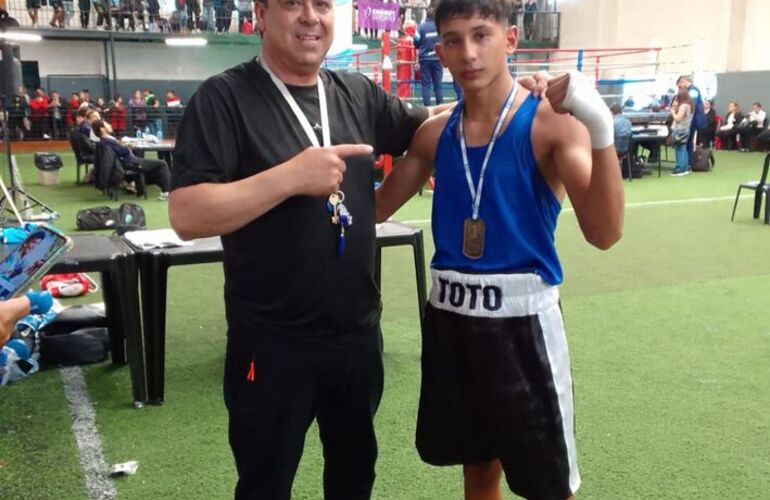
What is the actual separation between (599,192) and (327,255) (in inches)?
26.6

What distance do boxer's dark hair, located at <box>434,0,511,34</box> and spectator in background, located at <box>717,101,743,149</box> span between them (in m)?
19.3

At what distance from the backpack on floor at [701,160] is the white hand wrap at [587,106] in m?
13.4

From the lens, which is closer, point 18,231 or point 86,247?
point 18,231

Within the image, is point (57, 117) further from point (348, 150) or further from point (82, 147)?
point (348, 150)

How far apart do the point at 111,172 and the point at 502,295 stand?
9.84 metres

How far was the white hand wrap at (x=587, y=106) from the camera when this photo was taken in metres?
1.58

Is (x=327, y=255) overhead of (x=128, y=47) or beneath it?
beneath

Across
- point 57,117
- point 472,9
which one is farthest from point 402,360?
point 57,117

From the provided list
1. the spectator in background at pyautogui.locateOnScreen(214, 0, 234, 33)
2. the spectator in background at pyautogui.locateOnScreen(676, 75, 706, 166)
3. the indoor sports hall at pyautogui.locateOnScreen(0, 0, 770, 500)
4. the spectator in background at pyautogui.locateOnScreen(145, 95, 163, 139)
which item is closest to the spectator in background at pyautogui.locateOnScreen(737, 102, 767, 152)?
the spectator in background at pyautogui.locateOnScreen(676, 75, 706, 166)

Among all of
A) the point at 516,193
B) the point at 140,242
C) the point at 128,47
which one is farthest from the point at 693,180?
the point at 128,47

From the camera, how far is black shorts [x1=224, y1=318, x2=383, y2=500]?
180cm

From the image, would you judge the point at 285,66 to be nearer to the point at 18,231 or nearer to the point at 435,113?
the point at 435,113

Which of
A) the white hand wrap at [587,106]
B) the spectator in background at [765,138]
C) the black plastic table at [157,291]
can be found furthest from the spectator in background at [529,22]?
the white hand wrap at [587,106]

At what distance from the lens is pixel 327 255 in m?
1.77
